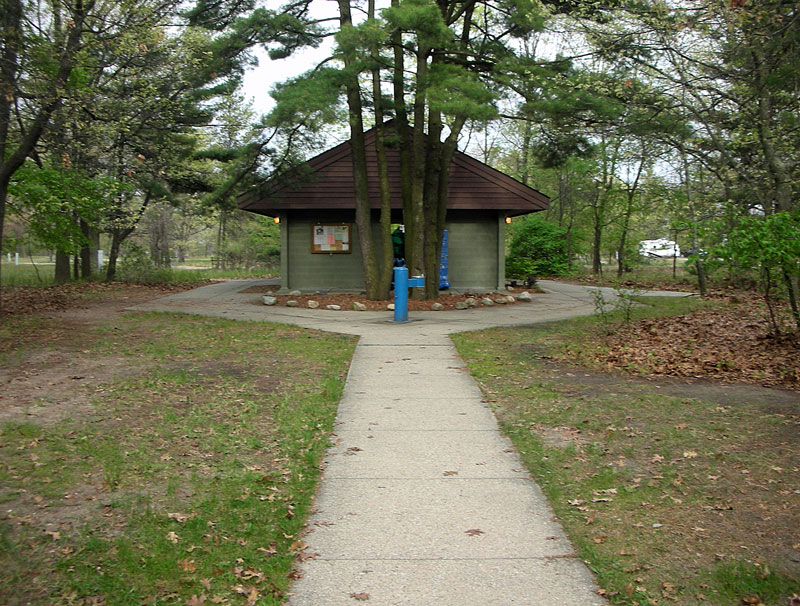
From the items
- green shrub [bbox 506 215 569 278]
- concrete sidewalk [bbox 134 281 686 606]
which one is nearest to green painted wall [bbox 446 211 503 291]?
green shrub [bbox 506 215 569 278]

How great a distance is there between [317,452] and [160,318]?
10.5m

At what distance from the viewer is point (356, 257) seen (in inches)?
908

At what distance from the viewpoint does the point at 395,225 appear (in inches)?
933

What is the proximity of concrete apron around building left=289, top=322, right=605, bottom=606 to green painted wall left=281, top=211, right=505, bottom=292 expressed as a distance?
1543 cm

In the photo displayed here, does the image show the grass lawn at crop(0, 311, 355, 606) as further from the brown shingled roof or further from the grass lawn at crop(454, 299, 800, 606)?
the brown shingled roof

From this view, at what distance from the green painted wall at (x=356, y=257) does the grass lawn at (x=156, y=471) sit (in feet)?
40.4

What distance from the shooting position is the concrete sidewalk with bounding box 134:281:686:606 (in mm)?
3695

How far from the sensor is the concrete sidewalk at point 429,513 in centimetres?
370

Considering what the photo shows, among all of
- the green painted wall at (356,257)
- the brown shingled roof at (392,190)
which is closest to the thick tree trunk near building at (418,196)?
the brown shingled roof at (392,190)

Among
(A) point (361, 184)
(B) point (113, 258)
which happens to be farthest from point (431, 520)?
(B) point (113, 258)

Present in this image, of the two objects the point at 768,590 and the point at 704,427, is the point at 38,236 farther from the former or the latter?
the point at 768,590

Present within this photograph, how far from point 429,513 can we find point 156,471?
87.6 inches

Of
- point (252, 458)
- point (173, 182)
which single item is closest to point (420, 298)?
point (173, 182)

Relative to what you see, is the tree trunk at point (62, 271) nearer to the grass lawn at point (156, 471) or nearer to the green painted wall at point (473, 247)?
the green painted wall at point (473, 247)
